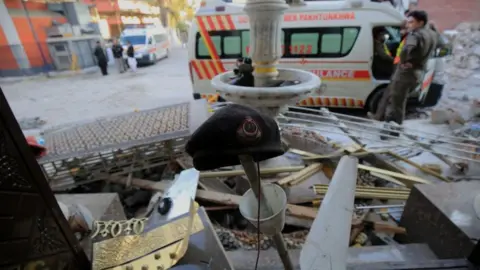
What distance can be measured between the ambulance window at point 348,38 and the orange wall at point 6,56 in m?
16.6

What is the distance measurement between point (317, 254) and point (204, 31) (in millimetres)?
6415

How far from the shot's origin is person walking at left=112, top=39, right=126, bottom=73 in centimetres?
1324

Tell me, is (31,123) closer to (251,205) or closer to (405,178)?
(251,205)

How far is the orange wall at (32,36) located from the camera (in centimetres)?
A: 1347

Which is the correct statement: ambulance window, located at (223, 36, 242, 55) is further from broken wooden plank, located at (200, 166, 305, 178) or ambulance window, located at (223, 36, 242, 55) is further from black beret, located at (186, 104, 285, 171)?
black beret, located at (186, 104, 285, 171)

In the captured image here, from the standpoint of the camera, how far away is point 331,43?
5.88 metres

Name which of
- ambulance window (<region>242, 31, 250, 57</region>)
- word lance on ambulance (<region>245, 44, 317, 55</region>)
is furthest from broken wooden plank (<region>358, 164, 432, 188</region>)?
ambulance window (<region>242, 31, 250, 57</region>)

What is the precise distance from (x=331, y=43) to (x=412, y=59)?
1.99 meters

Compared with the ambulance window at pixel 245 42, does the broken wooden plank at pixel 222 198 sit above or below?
below

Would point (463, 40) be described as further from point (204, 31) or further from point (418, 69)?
point (204, 31)

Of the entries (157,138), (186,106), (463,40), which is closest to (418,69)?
(186,106)

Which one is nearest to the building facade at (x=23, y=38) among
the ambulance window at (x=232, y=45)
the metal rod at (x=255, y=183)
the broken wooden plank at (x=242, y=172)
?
the ambulance window at (x=232, y=45)

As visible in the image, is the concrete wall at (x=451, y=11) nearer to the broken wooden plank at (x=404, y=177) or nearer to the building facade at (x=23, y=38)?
the broken wooden plank at (x=404, y=177)

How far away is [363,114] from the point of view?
6.74 metres
